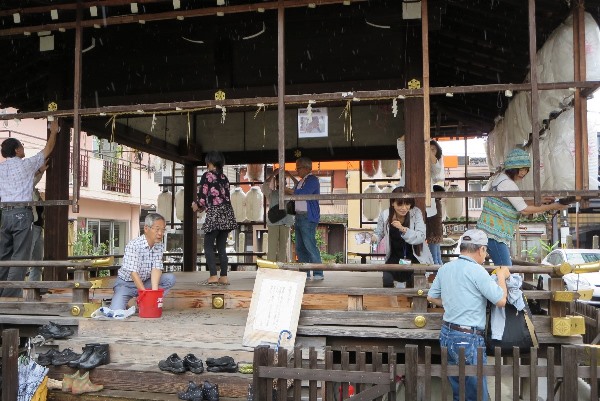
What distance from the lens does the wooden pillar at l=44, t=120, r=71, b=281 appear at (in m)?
8.40

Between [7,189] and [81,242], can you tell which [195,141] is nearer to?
[7,189]

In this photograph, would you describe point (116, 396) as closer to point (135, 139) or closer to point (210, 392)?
point (210, 392)

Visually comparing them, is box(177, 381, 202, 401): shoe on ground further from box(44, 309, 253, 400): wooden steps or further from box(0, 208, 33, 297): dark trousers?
box(0, 208, 33, 297): dark trousers

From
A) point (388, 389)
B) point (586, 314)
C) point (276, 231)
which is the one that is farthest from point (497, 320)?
point (276, 231)

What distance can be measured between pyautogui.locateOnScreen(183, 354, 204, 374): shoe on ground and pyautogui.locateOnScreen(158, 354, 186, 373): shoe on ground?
0.05 metres

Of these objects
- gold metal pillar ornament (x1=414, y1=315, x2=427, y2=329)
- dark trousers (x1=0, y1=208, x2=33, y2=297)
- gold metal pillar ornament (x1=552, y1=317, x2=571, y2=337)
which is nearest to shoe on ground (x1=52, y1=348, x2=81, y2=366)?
dark trousers (x1=0, y1=208, x2=33, y2=297)

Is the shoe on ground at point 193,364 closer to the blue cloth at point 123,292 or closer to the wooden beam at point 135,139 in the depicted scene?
the blue cloth at point 123,292

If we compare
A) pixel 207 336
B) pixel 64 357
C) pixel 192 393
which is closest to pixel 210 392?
pixel 192 393

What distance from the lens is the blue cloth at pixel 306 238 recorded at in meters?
8.33

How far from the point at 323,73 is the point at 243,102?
3.58 meters

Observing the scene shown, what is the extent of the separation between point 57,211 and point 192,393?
15.7 ft

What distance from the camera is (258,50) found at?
9430mm

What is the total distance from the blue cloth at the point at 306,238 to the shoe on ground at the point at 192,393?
11.4ft

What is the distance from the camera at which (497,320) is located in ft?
17.0
